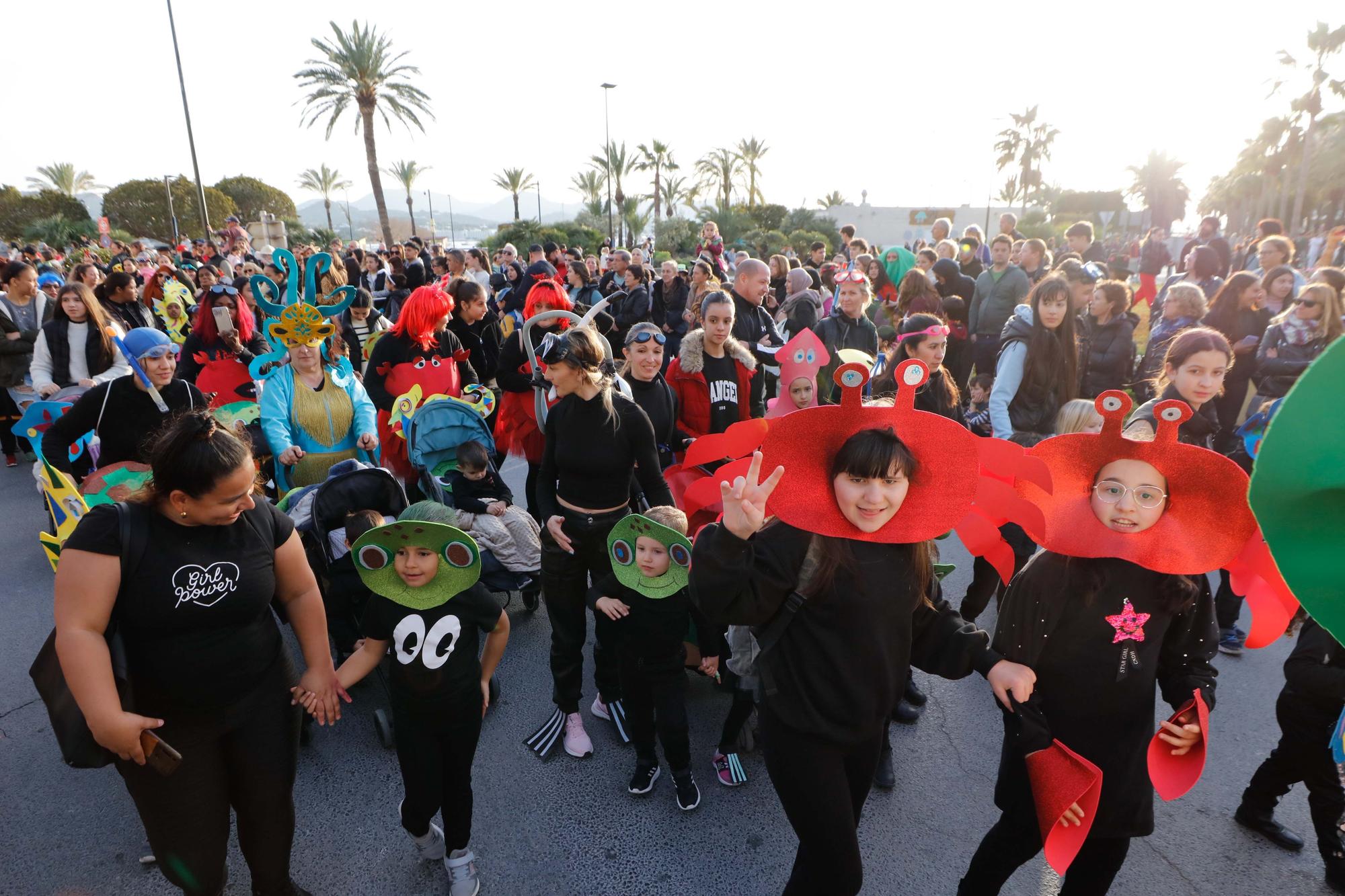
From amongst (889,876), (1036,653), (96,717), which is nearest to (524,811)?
(889,876)

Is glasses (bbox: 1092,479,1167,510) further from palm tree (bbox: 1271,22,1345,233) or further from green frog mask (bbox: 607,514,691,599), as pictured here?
palm tree (bbox: 1271,22,1345,233)

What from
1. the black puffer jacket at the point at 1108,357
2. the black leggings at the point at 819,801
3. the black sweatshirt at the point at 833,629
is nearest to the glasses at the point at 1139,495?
the black sweatshirt at the point at 833,629

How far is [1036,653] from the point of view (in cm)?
199

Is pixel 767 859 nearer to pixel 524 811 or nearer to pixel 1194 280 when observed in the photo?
pixel 524 811

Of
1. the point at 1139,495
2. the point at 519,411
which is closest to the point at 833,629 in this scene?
the point at 1139,495

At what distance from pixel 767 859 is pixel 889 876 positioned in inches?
17.3

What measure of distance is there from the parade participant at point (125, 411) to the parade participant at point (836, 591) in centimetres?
344

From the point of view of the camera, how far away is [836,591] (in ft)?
6.12

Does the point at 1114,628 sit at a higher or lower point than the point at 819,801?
higher

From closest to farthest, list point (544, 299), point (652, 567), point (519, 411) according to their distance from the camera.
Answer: point (652, 567) < point (519, 411) < point (544, 299)

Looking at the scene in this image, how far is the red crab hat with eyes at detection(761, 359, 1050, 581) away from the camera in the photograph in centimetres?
183

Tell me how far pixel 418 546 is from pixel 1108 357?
455cm

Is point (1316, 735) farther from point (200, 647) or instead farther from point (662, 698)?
point (200, 647)

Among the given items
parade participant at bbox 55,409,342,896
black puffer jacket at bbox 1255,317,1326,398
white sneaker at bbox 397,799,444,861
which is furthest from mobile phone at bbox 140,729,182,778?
black puffer jacket at bbox 1255,317,1326,398
